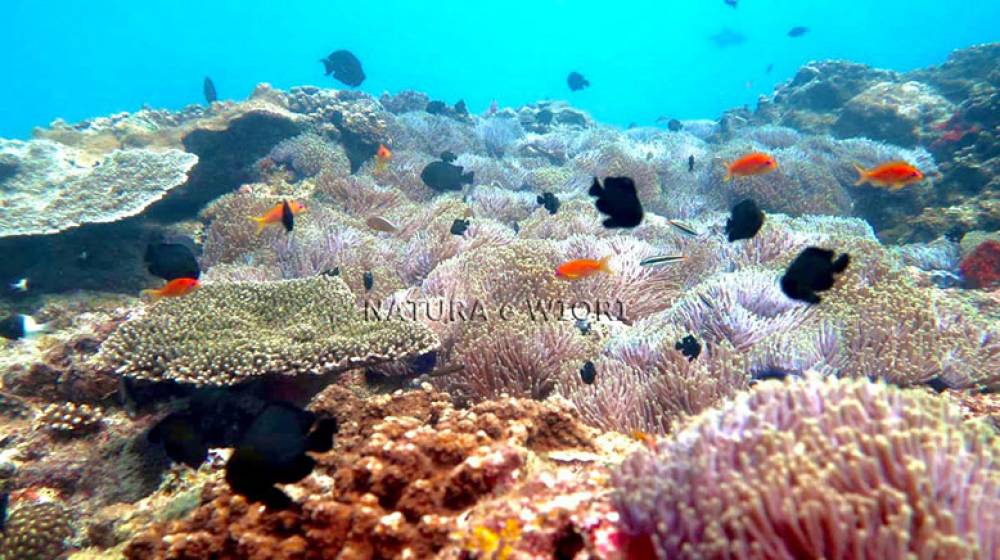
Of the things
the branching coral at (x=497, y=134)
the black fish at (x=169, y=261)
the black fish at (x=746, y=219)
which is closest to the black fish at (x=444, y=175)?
the black fish at (x=169, y=261)

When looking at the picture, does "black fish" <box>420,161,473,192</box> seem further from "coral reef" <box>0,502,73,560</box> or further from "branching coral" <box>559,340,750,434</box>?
"coral reef" <box>0,502,73,560</box>

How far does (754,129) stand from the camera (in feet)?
52.9

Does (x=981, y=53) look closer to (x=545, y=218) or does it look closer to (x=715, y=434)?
(x=545, y=218)

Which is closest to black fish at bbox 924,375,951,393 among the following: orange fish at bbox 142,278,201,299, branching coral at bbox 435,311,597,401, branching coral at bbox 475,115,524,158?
branching coral at bbox 435,311,597,401

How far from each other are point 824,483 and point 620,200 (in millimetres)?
2311

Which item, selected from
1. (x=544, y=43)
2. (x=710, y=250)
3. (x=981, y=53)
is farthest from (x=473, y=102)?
(x=710, y=250)

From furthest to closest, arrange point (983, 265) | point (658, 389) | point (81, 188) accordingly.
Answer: point (81, 188) < point (983, 265) < point (658, 389)

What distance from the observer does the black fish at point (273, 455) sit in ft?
7.36

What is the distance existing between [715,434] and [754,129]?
16.8 metres

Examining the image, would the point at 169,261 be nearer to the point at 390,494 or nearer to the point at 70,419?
the point at 70,419

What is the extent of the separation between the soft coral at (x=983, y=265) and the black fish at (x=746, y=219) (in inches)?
231

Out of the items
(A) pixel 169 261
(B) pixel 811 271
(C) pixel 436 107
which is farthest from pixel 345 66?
(B) pixel 811 271

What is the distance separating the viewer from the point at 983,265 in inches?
293

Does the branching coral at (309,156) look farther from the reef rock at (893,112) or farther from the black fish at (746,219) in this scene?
the reef rock at (893,112)
